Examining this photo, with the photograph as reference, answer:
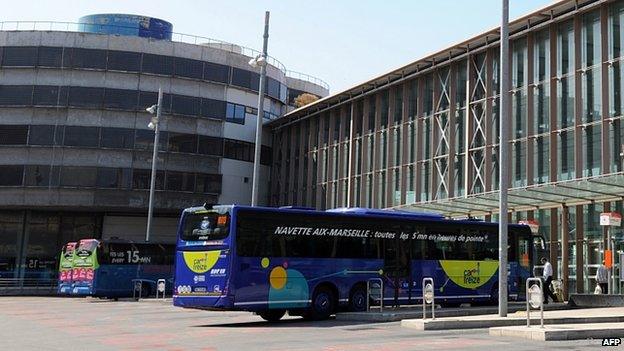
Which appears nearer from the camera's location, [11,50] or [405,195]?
[405,195]

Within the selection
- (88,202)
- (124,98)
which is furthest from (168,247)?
(124,98)

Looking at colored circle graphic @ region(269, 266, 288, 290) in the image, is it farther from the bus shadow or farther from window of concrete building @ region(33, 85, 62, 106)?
window of concrete building @ region(33, 85, 62, 106)

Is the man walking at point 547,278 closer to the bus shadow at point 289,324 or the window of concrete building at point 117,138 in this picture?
the bus shadow at point 289,324

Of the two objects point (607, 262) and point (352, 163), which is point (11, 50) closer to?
point (352, 163)

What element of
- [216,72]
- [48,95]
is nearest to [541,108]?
[216,72]

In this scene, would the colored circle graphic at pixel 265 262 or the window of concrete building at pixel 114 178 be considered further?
the window of concrete building at pixel 114 178

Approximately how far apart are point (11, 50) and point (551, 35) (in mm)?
36072

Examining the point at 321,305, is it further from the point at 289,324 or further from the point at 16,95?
the point at 16,95

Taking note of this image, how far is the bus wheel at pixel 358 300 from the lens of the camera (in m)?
21.9

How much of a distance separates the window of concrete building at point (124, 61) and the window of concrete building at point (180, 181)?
305 inches

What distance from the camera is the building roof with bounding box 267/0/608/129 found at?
1165 inches

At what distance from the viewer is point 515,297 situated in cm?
2653

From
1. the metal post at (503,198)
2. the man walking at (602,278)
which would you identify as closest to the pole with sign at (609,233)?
the man walking at (602,278)

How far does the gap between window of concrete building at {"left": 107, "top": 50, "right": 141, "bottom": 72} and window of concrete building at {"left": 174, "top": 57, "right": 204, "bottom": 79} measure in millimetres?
2668
